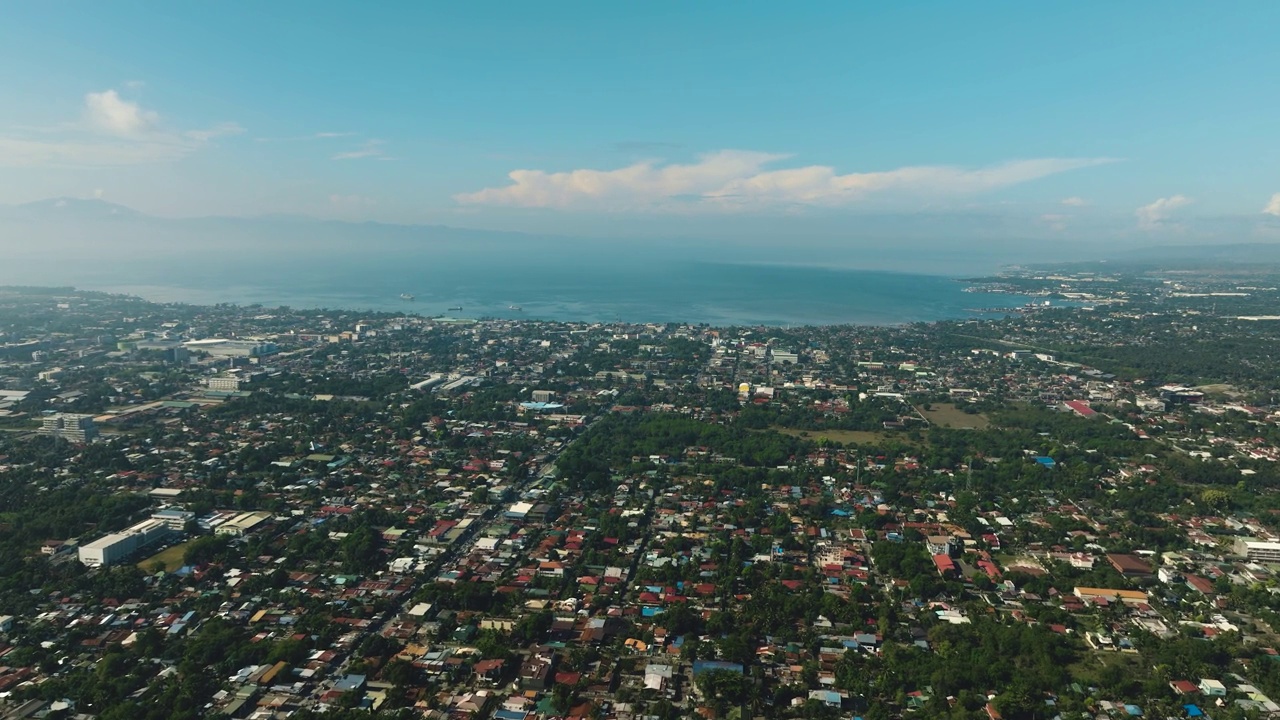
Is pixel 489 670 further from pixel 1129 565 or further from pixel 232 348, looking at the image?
pixel 232 348

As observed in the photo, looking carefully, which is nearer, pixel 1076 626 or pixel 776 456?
pixel 1076 626

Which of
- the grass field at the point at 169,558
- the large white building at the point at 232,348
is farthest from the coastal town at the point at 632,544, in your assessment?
the large white building at the point at 232,348

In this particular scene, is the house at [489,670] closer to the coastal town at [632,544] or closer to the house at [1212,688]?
the coastal town at [632,544]

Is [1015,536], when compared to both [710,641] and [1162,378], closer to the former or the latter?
[710,641]

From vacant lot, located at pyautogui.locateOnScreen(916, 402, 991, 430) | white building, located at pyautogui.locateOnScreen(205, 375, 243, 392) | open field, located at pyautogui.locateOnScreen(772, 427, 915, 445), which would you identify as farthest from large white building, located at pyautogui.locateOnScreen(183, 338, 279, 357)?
vacant lot, located at pyautogui.locateOnScreen(916, 402, 991, 430)

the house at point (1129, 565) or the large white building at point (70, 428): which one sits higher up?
the large white building at point (70, 428)

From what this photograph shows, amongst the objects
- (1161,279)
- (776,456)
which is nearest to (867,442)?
(776,456)

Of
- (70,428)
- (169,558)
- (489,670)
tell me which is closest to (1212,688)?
(489,670)
